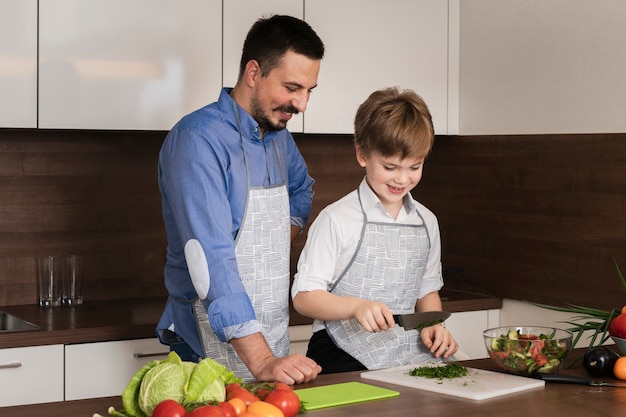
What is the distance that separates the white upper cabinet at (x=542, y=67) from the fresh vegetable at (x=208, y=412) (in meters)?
1.86

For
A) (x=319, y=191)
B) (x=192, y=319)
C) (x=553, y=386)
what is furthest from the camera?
(x=319, y=191)

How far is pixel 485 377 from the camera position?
1.87 meters

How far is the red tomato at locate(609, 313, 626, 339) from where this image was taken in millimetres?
1970

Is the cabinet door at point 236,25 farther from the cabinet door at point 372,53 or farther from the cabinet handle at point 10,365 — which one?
the cabinet handle at point 10,365

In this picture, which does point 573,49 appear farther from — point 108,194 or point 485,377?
point 108,194

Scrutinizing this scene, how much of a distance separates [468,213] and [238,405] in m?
2.18

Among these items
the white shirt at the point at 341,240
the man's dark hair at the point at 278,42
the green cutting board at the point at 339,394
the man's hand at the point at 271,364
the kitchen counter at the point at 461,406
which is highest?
the man's dark hair at the point at 278,42

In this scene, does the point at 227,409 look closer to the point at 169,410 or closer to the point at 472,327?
the point at 169,410

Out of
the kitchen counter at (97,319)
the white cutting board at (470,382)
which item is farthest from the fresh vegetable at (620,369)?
the kitchen counter at (97,319)

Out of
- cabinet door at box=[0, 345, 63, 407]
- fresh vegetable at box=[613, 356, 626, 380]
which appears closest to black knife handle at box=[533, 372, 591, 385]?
fresh vegetable at box=[613, 356, 626, 380]

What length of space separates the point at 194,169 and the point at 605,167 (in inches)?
54.4

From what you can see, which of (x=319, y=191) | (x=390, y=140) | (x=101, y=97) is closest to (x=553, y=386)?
(x=390, y=140)

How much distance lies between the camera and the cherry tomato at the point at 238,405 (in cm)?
136

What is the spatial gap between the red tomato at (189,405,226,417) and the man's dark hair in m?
1.08
